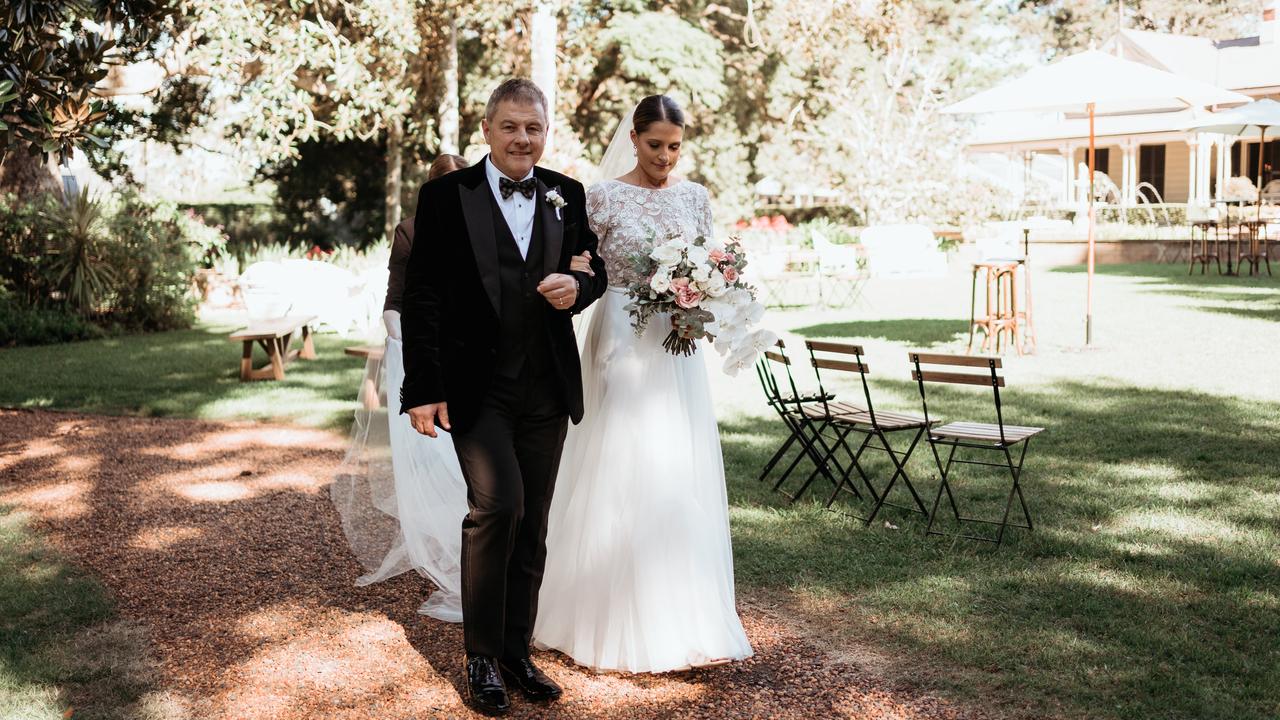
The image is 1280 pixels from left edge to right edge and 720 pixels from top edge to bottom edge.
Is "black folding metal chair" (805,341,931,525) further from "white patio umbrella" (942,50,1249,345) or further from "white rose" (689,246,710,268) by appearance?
"white patio umbrella" (942,50,1249,345)

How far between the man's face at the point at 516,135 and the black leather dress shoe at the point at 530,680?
5.72 feet

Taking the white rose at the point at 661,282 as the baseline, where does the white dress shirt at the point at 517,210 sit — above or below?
above

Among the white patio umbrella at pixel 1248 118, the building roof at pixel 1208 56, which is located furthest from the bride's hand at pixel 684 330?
the building roof at pixel 1208 56

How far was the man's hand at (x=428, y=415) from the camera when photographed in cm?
374

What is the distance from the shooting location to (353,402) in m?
11.0

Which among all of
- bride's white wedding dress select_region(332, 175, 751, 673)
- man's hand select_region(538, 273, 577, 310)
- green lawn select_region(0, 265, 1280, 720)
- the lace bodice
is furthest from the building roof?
man's hand select_region(538, 273, 577, 310)

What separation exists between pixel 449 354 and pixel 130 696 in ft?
5.86

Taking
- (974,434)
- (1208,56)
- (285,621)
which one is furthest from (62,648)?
(1208,56)

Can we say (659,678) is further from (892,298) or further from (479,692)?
(892,298)

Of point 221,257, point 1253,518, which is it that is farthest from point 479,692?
point 221,257

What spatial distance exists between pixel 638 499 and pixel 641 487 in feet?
0.15

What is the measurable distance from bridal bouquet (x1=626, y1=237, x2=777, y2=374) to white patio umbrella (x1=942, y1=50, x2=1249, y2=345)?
8337mm

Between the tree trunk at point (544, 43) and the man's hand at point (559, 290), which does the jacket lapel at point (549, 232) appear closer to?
the man's hand at point (559, 290)

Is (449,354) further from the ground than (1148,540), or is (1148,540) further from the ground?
(449,354)
